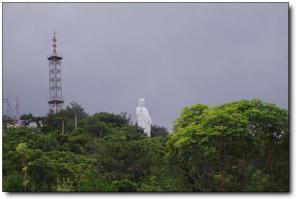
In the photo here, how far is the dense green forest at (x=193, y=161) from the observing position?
664cm

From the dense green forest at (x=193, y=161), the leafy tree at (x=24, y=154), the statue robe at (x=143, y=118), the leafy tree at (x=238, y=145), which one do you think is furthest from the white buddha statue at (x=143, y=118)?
the leafy tree at (x=238, y=145)

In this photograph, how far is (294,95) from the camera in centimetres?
623

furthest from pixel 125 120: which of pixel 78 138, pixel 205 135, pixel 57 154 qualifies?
pixel 205 135

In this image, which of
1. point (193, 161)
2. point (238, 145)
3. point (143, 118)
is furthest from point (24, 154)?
point (143, 118)

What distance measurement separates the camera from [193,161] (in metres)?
7.00

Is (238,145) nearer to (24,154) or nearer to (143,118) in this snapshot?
(24,154)

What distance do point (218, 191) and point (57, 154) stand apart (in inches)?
114

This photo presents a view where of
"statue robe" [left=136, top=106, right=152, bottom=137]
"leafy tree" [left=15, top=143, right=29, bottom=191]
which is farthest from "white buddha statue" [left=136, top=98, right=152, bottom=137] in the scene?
"leafy tree" [left=15, top=143, right=29, bottom=191]

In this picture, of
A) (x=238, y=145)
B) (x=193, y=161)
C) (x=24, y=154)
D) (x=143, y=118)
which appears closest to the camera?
(x=238, y=145)

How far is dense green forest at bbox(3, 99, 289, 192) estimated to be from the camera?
6.64m

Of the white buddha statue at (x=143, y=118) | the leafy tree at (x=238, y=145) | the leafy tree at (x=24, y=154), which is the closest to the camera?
the leafy tree at (x=238, y=145)

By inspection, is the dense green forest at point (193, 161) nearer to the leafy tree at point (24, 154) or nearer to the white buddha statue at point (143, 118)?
the leafy tree at point (24, 154)

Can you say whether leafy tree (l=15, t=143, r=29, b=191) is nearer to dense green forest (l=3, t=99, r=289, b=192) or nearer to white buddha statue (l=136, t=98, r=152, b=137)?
dense green forest (l=3, t=99, r=289, b=192)

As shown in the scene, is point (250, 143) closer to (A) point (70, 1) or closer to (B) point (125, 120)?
(A) point (70, 1)
